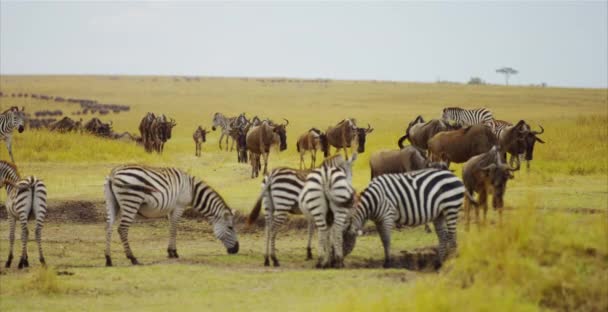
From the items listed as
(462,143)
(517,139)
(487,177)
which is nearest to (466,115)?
(517,139)

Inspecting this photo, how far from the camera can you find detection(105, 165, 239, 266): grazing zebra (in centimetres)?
1373

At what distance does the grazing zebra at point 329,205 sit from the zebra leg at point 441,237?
1.40 meters

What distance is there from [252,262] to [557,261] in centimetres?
526

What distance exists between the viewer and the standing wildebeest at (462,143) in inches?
716

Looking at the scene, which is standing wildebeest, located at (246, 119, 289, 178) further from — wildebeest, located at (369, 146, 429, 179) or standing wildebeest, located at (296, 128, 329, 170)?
wildebeest, located at (369, 146, 429, 179)

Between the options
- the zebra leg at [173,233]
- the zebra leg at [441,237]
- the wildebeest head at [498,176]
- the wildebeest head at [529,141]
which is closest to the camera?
the zebra leg at [441,237]

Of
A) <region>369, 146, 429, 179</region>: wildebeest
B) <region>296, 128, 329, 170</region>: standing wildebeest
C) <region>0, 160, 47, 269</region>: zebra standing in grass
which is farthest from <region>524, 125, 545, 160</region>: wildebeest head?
<region>0, 160, 47, 269</region>: zebra standing in grass

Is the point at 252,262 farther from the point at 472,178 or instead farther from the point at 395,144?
the point at 395,144

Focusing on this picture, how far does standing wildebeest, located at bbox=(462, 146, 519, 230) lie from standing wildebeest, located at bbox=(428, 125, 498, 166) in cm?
361

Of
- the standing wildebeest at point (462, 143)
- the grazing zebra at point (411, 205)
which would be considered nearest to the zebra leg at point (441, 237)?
the grazing zebra at point (411, 205)

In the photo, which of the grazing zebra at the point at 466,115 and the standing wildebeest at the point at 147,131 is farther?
the standing wildebeest at the point at 147,131

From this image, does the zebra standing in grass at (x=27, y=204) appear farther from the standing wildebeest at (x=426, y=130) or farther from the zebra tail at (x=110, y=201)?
the standing wildebeest at (x=426, y=130)

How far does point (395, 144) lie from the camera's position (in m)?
28.9

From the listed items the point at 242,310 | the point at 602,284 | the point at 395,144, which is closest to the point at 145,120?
the point at 395,144
